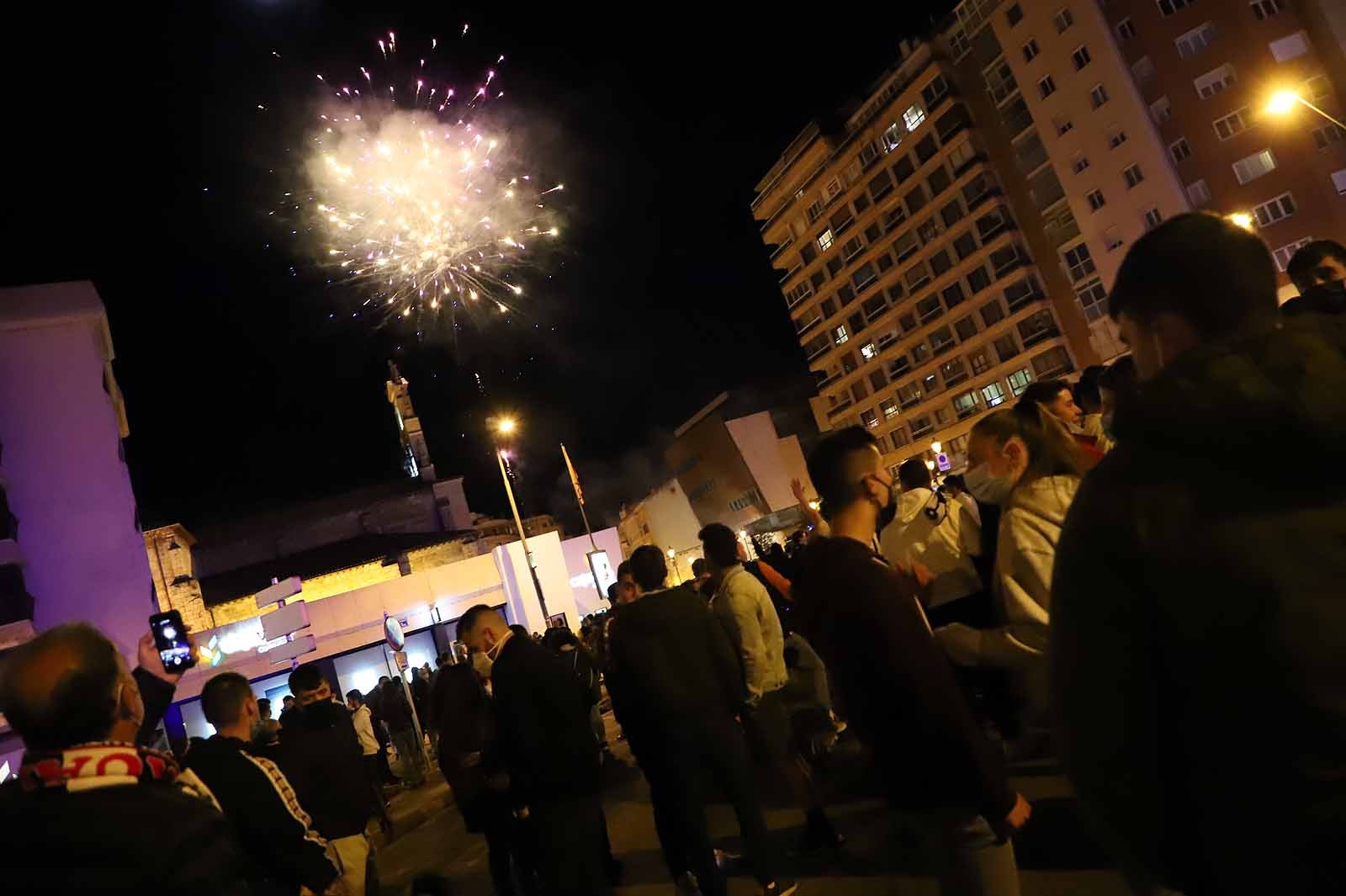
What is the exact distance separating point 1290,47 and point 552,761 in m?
41.6

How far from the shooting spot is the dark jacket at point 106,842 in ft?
6.25

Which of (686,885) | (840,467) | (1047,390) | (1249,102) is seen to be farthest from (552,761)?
(1249,102)

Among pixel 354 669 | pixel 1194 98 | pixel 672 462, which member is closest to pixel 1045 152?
pixel 1194 98

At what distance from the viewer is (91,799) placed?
78.2 inches

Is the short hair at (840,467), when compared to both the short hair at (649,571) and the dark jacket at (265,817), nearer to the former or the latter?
the short hair at (649,571)

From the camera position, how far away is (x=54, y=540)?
84.4 feet

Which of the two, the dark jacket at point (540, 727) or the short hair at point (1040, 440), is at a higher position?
the short hair at point (1040, 440)

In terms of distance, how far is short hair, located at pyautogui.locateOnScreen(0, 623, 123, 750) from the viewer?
2166 mm

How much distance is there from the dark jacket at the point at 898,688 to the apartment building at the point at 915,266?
46.0 metres

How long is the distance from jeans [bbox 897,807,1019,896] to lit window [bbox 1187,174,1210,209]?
138 feet

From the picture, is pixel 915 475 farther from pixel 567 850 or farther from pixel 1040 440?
pixel 567 850

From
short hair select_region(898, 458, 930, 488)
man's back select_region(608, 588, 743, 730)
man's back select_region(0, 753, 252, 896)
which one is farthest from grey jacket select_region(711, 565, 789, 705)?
man's back select_region(0, 753, 252, 896)

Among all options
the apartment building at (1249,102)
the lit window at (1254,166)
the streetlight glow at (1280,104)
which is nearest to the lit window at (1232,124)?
the apartment building at (1249,102)

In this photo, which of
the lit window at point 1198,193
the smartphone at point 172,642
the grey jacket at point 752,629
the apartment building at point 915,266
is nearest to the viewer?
the grey jacket at point 752,629
